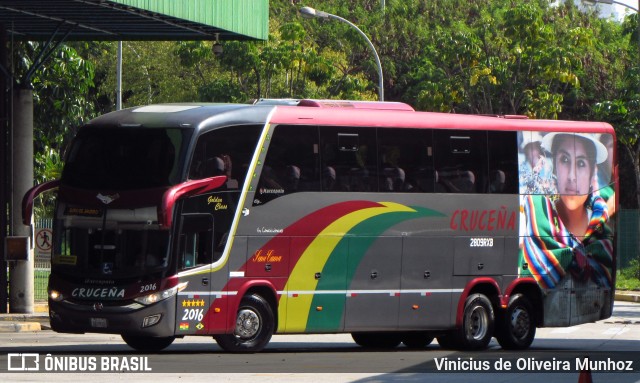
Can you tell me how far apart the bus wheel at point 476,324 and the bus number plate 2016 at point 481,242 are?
900 millimetres

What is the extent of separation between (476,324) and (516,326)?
2.80ft

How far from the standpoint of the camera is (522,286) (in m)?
25.5

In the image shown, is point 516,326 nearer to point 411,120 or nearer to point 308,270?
point 411,120

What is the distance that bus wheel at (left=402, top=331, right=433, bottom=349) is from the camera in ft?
83.9

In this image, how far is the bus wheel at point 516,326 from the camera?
81.7ft

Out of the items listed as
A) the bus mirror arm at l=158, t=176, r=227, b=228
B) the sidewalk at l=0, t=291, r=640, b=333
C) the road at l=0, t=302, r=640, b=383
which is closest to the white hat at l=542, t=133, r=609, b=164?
the road at l=0, t=302, r=640, b=383

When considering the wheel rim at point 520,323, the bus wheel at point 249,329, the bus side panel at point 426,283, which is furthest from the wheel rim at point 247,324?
the wheel rim at point 520,323

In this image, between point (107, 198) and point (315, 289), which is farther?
point (315, 289)

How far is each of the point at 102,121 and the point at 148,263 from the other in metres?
2.55

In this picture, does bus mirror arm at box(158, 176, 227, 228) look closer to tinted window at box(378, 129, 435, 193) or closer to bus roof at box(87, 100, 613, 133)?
bus roof at box(87, 100, 613, 133)

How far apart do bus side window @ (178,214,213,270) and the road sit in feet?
4.76

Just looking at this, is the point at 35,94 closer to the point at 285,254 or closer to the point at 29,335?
the point at 29,335

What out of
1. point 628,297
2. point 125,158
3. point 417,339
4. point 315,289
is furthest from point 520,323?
point 628,297

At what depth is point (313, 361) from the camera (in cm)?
2050
